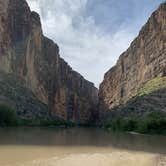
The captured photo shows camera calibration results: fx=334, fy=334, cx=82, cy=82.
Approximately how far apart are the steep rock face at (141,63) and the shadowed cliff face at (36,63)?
2362 cm

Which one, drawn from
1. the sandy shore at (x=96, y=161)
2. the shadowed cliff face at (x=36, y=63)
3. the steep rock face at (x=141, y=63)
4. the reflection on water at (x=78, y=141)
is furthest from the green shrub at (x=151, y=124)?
the shadowed cliff face at (x=36, y=63)

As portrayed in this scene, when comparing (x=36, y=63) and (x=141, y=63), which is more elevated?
(x=36, y=63)

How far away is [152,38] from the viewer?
11569 centimetres

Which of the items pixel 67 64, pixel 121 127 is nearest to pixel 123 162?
pixel 121 127

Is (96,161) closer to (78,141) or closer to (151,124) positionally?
(78,141)

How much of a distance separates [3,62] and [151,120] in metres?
52.3

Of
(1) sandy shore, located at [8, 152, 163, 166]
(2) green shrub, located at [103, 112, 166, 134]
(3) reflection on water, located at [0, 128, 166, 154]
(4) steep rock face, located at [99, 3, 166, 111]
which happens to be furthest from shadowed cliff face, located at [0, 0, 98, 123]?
(1) sandy shore, located at [8, 152, 163, 166]

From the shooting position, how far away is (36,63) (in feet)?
436

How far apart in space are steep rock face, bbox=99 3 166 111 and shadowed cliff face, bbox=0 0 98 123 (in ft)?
77.5

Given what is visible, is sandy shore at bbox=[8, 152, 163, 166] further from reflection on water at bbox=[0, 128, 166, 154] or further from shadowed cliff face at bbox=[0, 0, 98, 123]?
shadowed cliff face at bbox=[0, 0, 98, 123]

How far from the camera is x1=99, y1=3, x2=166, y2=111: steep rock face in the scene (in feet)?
344

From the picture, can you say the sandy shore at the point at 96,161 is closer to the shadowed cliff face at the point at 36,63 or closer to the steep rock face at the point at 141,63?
the steep rock face at the point at 141,63

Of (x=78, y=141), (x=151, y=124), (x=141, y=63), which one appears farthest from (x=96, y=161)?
(x=141, y=63)

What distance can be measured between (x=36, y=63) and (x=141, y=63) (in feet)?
136
